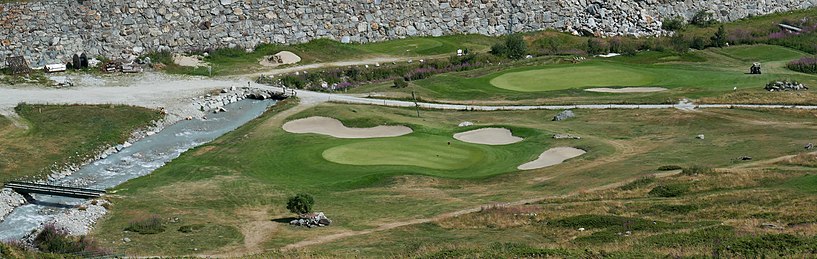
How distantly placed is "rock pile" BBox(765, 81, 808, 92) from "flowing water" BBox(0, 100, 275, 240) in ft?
94.1

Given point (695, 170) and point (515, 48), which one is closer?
point (695, 170)

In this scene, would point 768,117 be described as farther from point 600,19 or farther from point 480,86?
point 600,19

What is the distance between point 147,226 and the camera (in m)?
42.9

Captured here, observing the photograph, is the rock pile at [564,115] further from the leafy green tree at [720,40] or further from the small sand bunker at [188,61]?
the leafy green tree at [720,40]

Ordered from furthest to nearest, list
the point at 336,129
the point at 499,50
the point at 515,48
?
1. the point at 515,48
2. the point at 499,50
3. the point at 336,129

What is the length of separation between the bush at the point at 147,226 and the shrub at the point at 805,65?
56.0 m

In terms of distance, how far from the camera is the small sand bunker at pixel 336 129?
205 feet

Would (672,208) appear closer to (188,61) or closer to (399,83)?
(399,83)

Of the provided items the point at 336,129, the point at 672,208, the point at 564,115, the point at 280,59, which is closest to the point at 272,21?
the point at 280,59

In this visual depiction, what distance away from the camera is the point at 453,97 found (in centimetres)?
7800

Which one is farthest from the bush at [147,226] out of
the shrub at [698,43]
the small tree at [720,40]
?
the small tree at [720,40]

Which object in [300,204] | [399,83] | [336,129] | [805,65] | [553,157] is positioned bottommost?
[805,65]

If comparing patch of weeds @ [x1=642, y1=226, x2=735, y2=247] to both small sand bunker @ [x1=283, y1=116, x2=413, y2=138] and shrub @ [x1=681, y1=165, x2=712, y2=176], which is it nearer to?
shrub @ [x1=681, y1=165, x2=712, y2=176]

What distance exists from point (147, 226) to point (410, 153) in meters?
15.9
